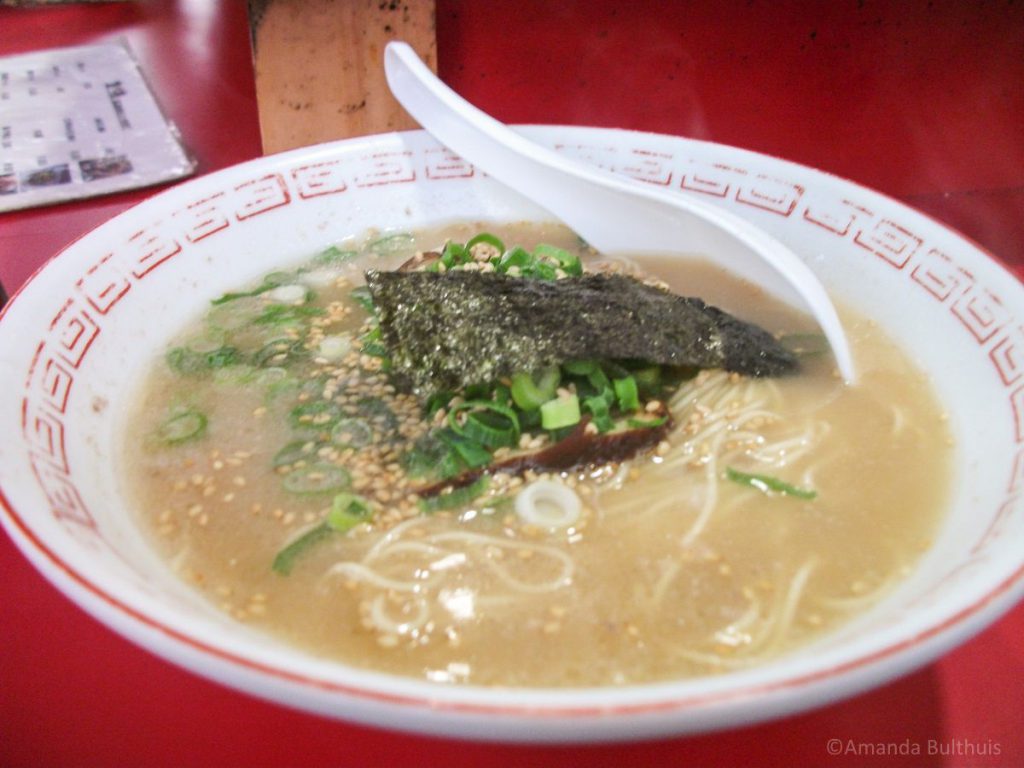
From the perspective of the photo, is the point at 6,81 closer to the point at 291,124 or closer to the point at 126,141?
the point at 126,141

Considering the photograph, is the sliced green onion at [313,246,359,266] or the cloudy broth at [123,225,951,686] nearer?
the cloudy broth at [123,225,951,686]

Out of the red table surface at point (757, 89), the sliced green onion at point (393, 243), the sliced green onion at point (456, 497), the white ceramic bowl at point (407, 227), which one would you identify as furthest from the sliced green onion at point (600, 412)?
the red table surface at point (757, 89)

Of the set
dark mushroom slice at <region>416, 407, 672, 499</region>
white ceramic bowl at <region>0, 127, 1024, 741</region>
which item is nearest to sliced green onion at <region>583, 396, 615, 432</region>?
dark mushroom slice at <region>416, 407, 672, 499</region>

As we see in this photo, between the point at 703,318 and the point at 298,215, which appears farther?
the point at 298,215

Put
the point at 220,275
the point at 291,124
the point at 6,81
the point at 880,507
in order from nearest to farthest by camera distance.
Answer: the point at 880,507 → the point at 220,275 → the point at 291,124 → the point at 6,81

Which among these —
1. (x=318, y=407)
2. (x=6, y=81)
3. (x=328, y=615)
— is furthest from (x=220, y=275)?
(x=6, y=81)

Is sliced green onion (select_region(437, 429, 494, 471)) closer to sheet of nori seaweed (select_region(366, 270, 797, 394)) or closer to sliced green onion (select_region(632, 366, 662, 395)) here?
sheet of nori seaweed (select_region(366, 270, 797, 394))

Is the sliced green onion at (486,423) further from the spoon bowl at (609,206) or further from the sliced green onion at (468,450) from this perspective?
the spoon bowl at (609,206)
